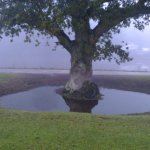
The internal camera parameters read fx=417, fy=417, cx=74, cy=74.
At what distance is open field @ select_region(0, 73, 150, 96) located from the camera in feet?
63.6

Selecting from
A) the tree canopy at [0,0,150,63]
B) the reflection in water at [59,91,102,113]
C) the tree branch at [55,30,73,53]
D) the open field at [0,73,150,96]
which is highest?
the tree canopy at [0,0,150,63]

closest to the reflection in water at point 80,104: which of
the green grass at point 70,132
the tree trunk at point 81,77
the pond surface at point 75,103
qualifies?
the pond surface at point 75,103

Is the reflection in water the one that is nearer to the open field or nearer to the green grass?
the open field

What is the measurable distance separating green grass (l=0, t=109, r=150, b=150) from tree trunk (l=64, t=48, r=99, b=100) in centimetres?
767

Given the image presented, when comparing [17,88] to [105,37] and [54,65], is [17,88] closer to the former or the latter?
[105,37]

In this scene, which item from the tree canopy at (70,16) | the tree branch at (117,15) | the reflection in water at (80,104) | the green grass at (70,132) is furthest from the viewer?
the tree branch at (117,15)

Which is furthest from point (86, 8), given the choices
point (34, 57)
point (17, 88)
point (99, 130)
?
point (34, 57)

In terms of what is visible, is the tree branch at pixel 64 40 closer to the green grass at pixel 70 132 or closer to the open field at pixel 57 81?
the open field at pixel 57 81

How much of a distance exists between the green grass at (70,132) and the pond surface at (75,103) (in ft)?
14.8

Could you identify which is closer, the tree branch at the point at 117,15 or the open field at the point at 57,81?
the tree branch at the point at 117,15

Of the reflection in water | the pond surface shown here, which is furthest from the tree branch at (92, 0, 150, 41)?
the reflection in water

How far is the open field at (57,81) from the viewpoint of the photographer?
19375mm

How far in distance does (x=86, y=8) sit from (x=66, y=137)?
9.85 meters

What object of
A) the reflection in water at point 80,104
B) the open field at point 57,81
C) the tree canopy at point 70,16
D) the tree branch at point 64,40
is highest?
the tree canopy at point 70,16
